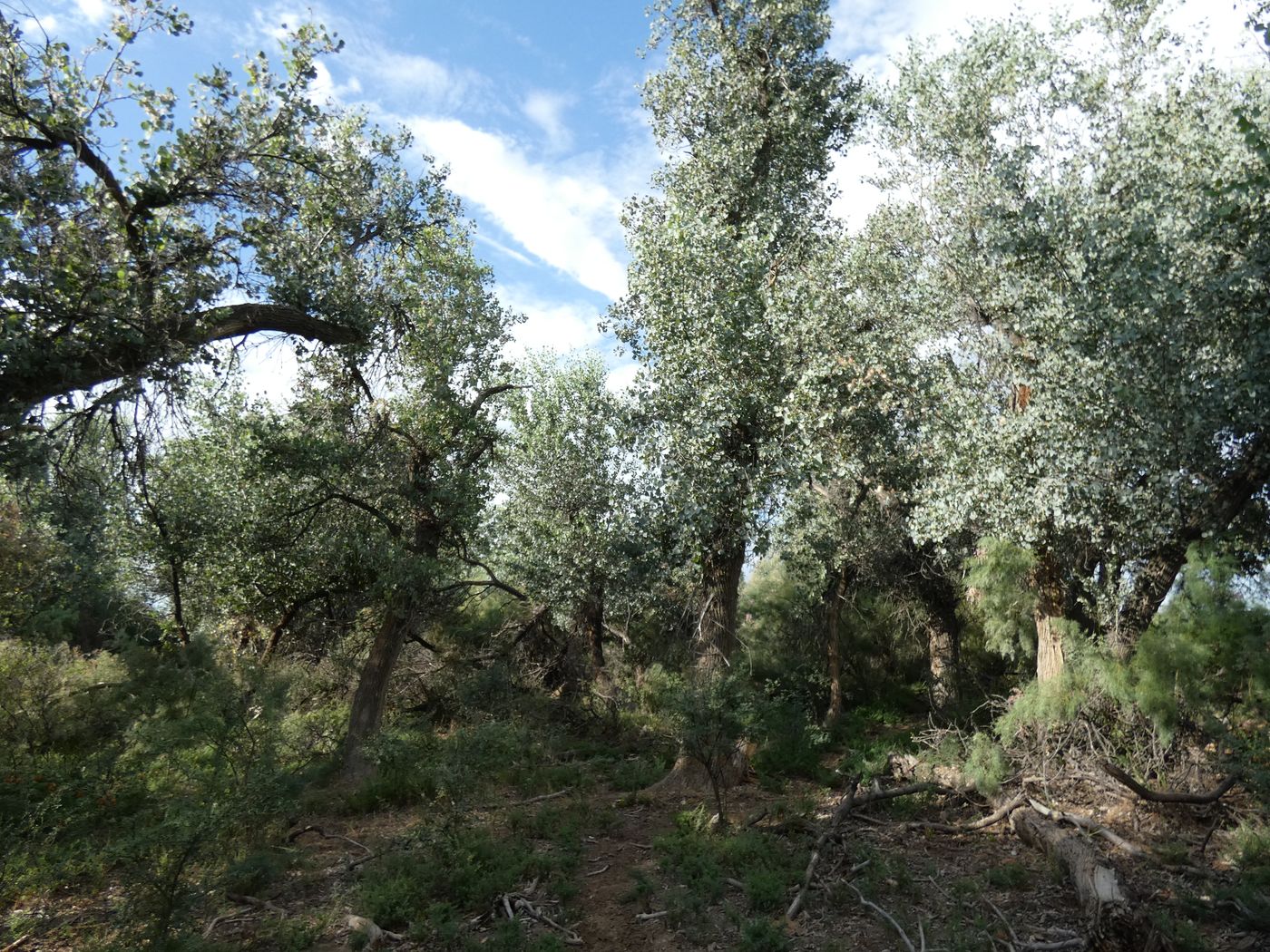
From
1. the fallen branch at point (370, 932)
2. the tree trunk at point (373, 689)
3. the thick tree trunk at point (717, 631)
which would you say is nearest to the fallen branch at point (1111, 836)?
the thick tree trunk at point (717, 631)

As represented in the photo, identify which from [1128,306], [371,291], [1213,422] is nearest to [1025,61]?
[1128,306]

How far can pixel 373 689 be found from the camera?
1224 centimetres

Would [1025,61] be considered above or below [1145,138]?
above

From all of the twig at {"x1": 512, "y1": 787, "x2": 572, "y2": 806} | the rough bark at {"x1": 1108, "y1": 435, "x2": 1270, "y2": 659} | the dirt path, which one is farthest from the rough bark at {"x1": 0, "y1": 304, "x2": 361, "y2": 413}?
the rough bark at {"x1": 1108, "y1": 435, "x2": 1270, "y2": 659}

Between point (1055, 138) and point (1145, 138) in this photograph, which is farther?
point (1055, 138)

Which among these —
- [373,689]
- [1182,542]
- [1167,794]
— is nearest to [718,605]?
[1167,794]

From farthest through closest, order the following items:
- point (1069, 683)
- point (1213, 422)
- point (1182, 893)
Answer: point (1069, 683), point (1213, 422), point (1182, 893)

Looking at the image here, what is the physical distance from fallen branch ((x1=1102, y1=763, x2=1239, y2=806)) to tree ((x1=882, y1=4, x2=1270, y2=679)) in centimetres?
185

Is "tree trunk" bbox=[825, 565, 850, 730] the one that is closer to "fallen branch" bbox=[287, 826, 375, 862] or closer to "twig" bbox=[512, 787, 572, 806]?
"twig" bbox=[512, 787, 572, 806]

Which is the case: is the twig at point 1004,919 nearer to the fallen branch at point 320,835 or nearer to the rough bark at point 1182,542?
the rough bark at point 1182,542

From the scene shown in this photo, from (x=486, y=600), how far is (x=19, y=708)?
33.6 ft

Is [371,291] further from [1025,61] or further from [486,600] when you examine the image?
[486,600]

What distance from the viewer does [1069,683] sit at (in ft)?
30.4

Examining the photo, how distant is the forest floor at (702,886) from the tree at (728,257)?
3.29 meters
